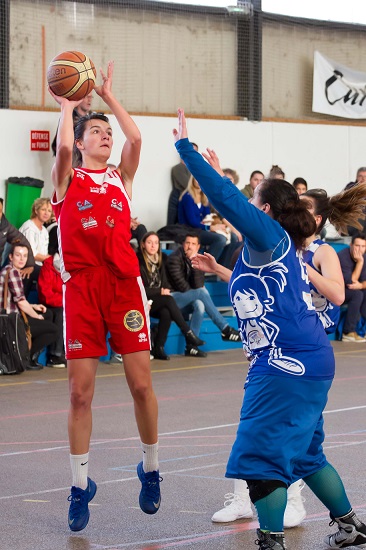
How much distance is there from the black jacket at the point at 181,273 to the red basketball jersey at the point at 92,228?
7686mm

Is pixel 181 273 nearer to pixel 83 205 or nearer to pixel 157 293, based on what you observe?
pixel 157 293

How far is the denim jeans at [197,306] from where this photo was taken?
1303 centimetres

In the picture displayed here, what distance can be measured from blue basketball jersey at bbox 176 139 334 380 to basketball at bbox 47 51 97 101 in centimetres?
156

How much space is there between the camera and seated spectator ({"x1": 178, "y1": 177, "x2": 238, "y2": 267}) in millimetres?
14609

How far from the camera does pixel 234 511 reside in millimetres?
5141

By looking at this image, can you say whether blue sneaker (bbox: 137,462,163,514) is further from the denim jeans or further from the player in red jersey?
the denim jeans

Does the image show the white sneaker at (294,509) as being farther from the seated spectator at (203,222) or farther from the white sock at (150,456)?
the seated spectator at (203,222)

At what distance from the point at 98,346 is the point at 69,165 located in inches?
35.4

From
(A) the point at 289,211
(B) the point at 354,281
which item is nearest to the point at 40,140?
(B) the point at 354,281

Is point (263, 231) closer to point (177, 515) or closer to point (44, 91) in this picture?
point (177, 515)

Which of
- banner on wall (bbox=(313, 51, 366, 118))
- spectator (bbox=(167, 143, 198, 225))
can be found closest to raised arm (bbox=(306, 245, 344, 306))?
spectator (bbox=(167, 143, 198, 225))

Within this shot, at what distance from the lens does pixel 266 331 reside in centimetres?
428

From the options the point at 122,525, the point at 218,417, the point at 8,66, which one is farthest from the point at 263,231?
the point at 8,66

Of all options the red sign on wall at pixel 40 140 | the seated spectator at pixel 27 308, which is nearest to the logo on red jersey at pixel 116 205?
the seated spectator at pixel 27 308
